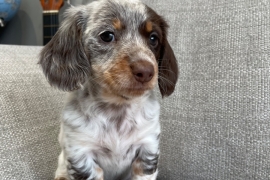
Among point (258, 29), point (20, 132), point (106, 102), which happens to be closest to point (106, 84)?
point (106, 102)

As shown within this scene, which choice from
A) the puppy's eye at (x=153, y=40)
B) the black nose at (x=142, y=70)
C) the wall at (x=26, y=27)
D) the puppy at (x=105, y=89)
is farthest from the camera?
the wall at (x=26, y=27)

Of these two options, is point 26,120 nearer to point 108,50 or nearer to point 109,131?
point 109,131

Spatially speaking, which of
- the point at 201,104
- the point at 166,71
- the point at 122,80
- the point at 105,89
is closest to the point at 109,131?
the point at 105,89

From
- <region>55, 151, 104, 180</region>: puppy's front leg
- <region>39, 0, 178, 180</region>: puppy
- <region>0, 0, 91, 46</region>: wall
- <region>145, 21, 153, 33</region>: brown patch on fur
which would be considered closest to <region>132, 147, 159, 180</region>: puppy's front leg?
<region>39, 0, 178, 180</region>: puppy

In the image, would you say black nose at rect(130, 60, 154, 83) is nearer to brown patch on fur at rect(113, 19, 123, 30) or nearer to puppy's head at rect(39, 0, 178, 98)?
puppy's head at rect(39, 0, 178, 98)

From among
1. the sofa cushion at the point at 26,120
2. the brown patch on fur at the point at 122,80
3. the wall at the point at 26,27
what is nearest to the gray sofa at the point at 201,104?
the sofa cushion at the point at 26,120

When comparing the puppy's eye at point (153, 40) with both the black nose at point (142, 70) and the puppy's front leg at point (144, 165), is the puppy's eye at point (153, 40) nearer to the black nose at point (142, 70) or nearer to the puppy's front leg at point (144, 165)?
the black nose at point (142, 70)

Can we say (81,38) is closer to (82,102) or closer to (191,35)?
(82,102)
